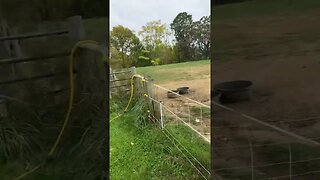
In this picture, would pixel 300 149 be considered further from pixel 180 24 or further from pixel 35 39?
pixel 35 39

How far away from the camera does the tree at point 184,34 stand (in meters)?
1.72

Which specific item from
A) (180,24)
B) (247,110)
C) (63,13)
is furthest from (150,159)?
(63,13)

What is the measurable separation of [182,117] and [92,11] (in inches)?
25.4

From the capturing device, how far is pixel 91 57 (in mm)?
1568

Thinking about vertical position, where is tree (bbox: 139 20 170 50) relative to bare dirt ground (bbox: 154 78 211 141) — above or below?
above

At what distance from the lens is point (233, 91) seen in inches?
66.7

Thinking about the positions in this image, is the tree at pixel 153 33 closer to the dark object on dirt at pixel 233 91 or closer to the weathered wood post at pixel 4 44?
the dark object on dirt at pixel 233 91

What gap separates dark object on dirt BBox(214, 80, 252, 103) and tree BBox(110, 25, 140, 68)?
0.39 metres

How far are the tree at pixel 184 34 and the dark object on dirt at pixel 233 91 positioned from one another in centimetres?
19

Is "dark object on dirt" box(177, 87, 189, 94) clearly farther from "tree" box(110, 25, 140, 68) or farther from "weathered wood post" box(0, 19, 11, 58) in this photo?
"weathered wood post" box(0, 19, 11, 58)

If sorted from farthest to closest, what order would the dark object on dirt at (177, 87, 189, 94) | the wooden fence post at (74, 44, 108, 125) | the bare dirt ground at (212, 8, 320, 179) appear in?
1. the dark object on dirt at (177, 87, 189, 94)
2. the bare dirt ground at (212, 8, 320, 179)
3. the wooden fence post at (74, 44, 108, 125)

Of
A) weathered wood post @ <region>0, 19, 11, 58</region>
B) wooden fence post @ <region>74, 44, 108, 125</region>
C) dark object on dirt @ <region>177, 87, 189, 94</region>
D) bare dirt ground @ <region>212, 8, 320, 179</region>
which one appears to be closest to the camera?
weathered wood post @ <region>0, 19, 11, 58</region>

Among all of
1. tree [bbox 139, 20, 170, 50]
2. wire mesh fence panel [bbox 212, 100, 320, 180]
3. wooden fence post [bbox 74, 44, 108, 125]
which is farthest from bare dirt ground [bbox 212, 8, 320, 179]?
wooden fence post [bbox 74, 44, 108, 125]

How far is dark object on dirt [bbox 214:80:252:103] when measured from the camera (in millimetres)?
1688
